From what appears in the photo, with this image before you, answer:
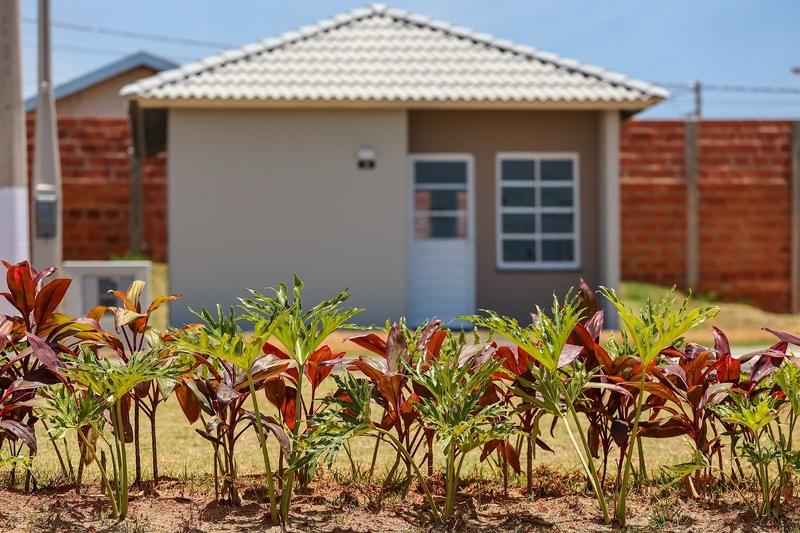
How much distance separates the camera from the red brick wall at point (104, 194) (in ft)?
58.0

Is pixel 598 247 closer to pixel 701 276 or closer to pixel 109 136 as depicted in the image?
pixel 701 276

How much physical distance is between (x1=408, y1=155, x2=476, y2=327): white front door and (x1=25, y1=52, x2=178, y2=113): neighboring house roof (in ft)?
34.1

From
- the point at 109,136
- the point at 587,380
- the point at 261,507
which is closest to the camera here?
the point at 587,380

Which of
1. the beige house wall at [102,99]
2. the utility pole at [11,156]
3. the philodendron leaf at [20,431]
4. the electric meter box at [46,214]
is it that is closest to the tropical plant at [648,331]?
the philodendron leaf at [20,431]

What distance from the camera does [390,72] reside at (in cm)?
1415

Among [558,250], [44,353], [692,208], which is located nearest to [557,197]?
[558,250]

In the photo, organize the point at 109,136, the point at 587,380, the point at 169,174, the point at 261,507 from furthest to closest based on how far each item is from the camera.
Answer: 1. the point at 109,136
2. the point at 169,174
3. the point at 261,507
4. the point at 587,380

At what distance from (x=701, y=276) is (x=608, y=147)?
5.38 meters

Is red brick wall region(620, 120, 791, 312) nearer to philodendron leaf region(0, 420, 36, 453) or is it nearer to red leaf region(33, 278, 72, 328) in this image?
red leaf region(33, 278, 72, 328)

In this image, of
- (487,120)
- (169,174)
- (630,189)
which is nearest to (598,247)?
(487,120)

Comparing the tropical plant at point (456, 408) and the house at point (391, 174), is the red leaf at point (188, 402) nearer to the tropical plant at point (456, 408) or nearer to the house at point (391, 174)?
the tropical plant at point (456, 408)

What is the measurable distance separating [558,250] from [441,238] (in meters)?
1.73

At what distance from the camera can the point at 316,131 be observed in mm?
13844

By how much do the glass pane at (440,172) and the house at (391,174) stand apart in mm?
20
